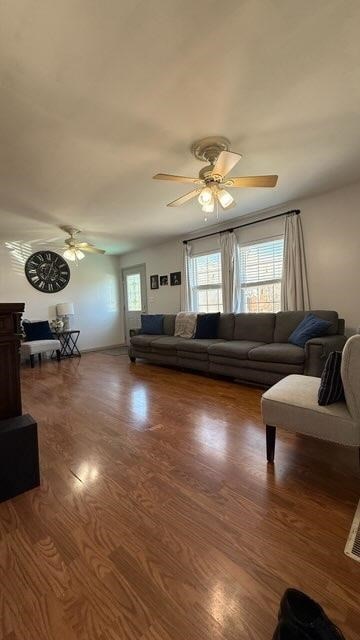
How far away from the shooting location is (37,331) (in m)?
5.50

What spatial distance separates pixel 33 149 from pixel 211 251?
3.38 metres

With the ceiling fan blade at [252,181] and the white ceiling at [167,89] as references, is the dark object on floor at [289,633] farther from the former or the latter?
the ceiling fan blade at [252,181]

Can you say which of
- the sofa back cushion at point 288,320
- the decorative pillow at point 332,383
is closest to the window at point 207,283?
the sofa back cushion at point 288,320

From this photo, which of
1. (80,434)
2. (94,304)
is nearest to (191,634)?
(80,434)

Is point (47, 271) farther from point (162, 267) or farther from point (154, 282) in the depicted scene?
point (162, 267)

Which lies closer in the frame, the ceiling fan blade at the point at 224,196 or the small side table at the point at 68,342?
the ceiling fan blade at the point at 224,196

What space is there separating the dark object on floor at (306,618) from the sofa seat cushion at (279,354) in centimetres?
236

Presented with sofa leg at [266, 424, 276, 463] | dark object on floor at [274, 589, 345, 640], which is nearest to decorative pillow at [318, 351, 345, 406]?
sofa leg at [266, 424, 276, 463]

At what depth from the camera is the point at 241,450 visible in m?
2.04

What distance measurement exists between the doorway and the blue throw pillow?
4.69 ft

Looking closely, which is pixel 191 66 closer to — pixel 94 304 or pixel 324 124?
pixel 324 124

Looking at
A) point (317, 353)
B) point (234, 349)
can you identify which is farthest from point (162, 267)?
point (317, 353)

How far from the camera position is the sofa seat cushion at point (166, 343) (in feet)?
14.5

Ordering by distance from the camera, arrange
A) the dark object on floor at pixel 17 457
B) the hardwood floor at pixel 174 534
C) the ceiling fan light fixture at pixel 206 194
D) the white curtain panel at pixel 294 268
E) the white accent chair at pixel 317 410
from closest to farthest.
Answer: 1. the hardwood floor at pixel 174 534
2. the white accent chair at pixel 317 410
3. the dark object on floor at pixel 17 457
4. the ceiling fan light fixture at pixel 206 194
5. the white curtain panel at pixel 294 268
